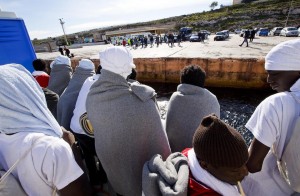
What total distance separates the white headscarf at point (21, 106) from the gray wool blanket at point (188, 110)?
1371 millimetres

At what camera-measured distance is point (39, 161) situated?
1016 millimetres

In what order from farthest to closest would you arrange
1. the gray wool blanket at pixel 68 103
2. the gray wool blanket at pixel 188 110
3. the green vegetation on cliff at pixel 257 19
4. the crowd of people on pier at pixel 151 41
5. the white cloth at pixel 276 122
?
the green vegetation on cliff at pixel 257 19, the crowd of people on pier at pixel 151 41, the gray wool blanket at pixel 68 103, the gray wool blanket at pixel 188 110, the white cloth at pixel 276 122

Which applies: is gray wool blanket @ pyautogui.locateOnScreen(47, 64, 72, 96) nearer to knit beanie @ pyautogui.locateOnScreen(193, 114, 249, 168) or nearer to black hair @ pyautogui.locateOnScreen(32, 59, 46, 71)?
black hair @ pyautogui.locateOnScreen(32, 59, 46, 71)

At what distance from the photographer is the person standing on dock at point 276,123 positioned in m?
1.28

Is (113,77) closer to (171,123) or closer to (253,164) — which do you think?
(171,123)

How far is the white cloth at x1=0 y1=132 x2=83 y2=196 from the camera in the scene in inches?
40.1

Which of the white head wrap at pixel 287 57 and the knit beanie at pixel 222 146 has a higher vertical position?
the white head wrap at pixel 287 57

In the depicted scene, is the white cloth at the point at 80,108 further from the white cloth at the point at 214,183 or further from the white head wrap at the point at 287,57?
the white head wrap at the point at 287,57

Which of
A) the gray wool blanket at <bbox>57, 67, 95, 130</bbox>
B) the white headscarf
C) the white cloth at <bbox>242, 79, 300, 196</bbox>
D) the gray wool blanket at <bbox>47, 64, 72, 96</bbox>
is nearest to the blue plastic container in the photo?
the gray wool blanket at <bbox>47, 64, 72, 96</bbox>

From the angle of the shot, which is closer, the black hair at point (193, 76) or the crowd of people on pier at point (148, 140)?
the crowd of people on pier at point (148, 140)

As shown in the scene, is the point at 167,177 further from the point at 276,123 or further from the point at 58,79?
the point at 58,79

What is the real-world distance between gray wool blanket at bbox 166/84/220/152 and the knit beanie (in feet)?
3.84

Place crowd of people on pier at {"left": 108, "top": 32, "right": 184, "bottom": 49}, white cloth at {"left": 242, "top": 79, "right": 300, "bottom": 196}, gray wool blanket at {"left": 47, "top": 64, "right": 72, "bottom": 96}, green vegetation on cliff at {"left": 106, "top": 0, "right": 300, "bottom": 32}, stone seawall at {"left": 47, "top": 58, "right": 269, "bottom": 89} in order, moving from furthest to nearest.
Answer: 1. green vegetation on cliff at {"left": 106, "top": 0, "right": 300, "bottom": 32}
2. crowd of people on pier at {"left": 108, "top": 32, "right": 184, "bottom": 49}
3. stone seawall at {"left": 47, "top": 58, "right": 269, "bottom": 89}
4. gray wool blanket at {"left": 47, "top": 64, "right": 72, "bottom": 96}
5. white cloth at {"left": 242, "top": 79, "right": 300, "bottom": 196}

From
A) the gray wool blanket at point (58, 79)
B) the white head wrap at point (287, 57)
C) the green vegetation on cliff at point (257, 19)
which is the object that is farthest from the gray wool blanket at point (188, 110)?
the green vegetation on cliff at point (257, 19)
